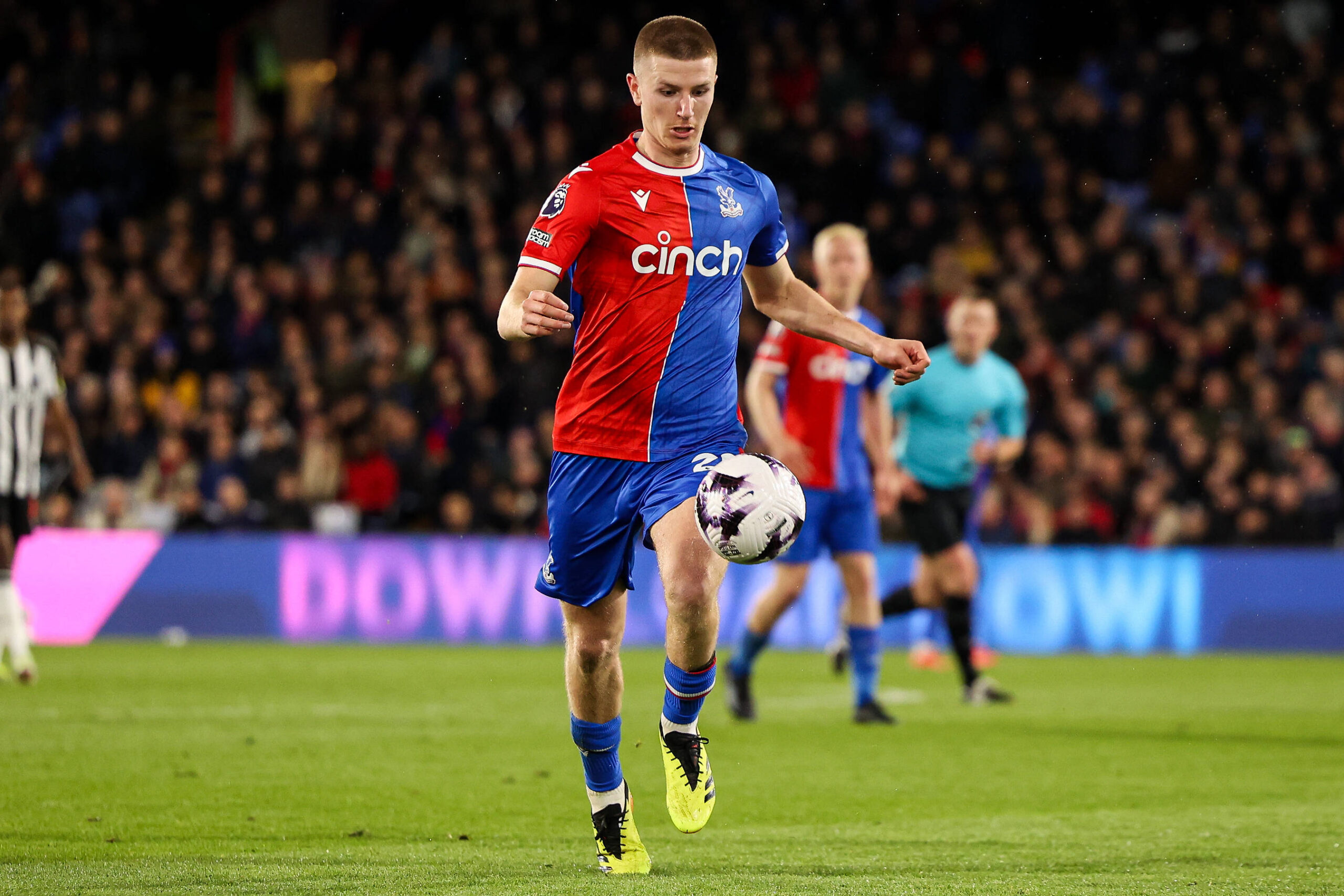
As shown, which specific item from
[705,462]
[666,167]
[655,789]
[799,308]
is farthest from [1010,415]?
[705,462]

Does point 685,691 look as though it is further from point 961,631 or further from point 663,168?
point 961,631

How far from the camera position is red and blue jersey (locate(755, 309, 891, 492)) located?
9625 millimetres

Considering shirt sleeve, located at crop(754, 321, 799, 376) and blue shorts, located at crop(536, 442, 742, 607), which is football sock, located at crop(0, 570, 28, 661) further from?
blue shorts, located at crop(536, 442, 742, 607)

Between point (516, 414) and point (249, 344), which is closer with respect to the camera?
point (516, 414)

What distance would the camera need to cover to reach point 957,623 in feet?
35.0

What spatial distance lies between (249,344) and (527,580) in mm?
5165

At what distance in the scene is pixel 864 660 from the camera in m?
9.61

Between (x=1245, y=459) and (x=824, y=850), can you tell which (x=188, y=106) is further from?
(x=824, y=850)

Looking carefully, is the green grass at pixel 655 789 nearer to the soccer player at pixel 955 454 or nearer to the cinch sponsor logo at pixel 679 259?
the soccer player at pixel 955 454

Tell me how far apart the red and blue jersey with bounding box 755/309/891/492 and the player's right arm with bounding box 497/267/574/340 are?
4.71 meters

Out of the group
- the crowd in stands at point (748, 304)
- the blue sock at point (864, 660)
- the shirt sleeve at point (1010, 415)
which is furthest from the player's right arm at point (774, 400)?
the crowd in stands at point (748, 304)

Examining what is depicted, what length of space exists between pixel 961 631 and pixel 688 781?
18.9 ft

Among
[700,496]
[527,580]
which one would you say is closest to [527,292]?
[700,496]

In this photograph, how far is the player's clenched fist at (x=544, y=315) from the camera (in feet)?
15.3
